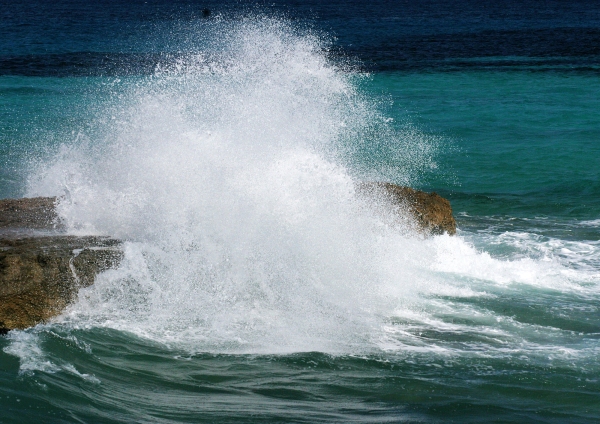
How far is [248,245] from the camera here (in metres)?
8.20

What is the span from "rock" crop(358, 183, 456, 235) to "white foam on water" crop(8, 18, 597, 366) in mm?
199

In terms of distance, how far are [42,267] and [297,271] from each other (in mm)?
2472

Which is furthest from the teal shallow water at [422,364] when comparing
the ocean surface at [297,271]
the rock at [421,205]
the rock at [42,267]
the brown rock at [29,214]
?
the brown rock at [29,214]

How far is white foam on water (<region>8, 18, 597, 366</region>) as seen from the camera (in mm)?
7164

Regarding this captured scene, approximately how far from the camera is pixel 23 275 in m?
6.95

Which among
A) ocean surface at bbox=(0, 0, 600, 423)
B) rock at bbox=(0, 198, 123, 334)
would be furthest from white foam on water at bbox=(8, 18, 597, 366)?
rock at bbox=(0, 198, 123, 334)

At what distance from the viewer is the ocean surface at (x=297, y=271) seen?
5945 mm

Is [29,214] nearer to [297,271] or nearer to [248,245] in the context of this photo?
[248,245]

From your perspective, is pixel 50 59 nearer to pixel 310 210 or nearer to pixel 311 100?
pixel 311 100

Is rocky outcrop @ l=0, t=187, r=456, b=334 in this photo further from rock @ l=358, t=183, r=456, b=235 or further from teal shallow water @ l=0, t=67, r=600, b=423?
rock @ l=358, t=183, r=456, b=235

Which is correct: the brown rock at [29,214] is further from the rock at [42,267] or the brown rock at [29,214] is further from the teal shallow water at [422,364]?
the teal shallow water at [422,364]

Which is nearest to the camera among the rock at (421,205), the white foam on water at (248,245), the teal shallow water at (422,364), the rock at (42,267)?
the teal shallow water at (422,364)

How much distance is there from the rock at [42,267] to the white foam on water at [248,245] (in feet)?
0.48

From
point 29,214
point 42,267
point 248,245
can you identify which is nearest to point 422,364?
point 248,245
